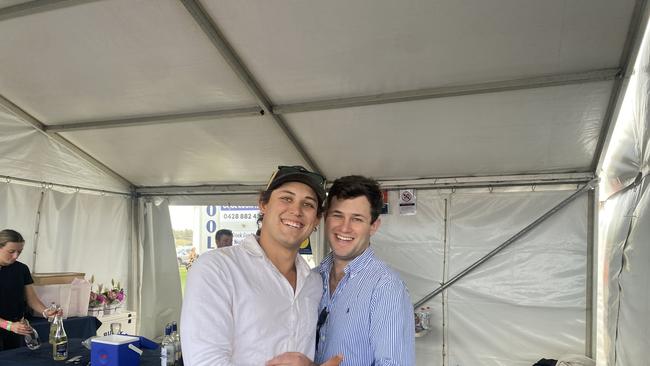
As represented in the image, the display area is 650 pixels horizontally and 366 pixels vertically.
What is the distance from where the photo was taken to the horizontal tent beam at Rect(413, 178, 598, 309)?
166 inches

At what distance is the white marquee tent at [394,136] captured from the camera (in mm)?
2607

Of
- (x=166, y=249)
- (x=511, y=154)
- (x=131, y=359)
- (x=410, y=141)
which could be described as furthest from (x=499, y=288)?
(x=166, y=249)

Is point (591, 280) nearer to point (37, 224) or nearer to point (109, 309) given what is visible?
point (109, 309)

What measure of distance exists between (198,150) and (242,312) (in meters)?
3.62

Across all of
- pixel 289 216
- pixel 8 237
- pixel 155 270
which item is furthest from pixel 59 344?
pixel 155 270

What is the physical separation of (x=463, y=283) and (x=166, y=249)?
13.4ft

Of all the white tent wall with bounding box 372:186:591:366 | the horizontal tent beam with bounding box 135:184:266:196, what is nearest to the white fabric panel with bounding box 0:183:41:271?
the horizontal tent beam with bounding box 135:184:266:196

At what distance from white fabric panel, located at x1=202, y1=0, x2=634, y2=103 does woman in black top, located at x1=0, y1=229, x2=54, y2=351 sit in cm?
232

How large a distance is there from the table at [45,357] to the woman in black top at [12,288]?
951 mm

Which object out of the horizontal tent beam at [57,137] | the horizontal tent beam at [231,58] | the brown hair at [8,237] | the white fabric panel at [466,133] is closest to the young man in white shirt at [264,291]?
the horizontal tent beam at [231,58]

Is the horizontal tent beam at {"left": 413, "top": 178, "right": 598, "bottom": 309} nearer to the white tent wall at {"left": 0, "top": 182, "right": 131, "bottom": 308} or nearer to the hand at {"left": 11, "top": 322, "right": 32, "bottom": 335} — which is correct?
the hand at {"left": 11, "top": 322, "right": 32, "bottom": 335}

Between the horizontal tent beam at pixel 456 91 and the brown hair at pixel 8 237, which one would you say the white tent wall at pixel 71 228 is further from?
the horizontal tent beam at pixel 456 91

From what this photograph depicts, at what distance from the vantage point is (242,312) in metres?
1.19

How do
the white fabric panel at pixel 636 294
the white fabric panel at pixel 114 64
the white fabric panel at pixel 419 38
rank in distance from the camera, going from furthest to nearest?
the white fabric panel at pixel 114 64, the white fabric panel at pixel 419 38, the white fabric panel at pixel 636 294
